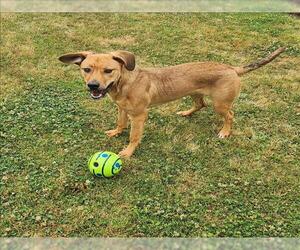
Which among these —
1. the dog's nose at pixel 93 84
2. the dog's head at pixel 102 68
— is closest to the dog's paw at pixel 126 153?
the dog's head at pixel 102 68

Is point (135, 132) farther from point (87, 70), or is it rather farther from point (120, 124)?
point (87, 70)

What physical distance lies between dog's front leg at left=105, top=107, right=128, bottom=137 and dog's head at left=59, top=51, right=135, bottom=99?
89 cm

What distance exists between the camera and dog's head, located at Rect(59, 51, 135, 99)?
3.76m

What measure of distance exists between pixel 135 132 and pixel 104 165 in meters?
0.63

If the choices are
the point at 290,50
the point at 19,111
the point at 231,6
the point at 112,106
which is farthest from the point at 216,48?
the point at 231,6

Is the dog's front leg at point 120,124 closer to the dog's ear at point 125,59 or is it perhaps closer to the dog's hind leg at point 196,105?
the dog's hind leg at point 196,105

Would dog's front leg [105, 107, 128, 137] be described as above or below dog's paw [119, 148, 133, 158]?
above

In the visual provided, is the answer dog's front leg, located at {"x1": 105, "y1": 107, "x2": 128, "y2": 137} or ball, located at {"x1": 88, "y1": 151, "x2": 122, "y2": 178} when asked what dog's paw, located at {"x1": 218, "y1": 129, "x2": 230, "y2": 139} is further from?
ball, located at {"x1": 88, "y1": 151, "x2": 122, "y2": 178}

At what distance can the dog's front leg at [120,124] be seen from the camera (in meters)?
4.79

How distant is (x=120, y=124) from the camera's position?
483cm

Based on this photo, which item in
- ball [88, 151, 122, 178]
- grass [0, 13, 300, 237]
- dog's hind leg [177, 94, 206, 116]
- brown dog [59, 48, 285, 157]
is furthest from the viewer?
dog's hind leg [177, 94, 206, 116]

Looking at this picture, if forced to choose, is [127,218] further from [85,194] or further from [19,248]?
[19,248]

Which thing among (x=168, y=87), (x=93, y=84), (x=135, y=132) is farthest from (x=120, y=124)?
(x=93, y=84)

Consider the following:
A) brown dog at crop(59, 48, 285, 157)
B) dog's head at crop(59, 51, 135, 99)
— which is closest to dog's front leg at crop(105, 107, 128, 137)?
brown dog at crop(59, 48, 285, 157)
